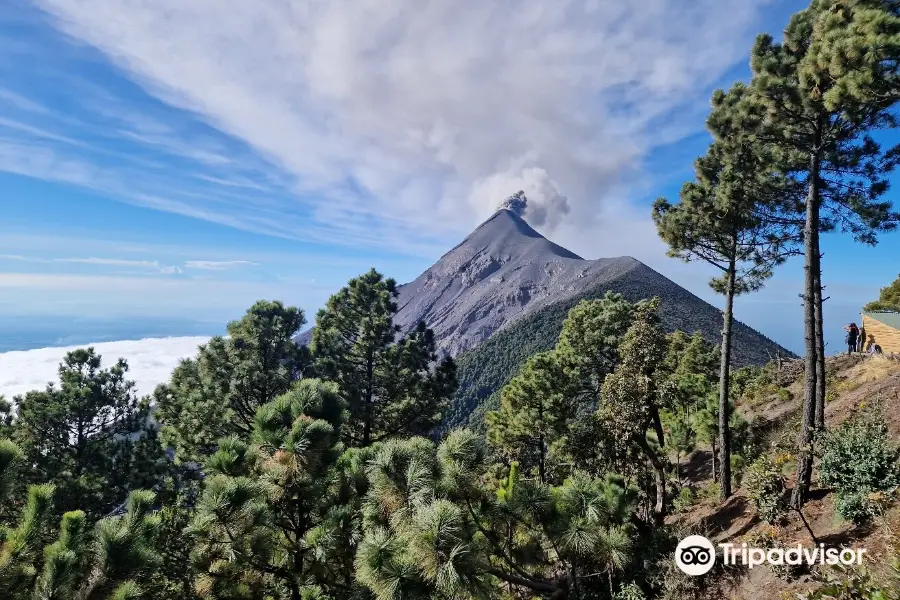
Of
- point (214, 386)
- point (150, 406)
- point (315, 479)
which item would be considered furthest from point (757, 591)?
point (150, 406)

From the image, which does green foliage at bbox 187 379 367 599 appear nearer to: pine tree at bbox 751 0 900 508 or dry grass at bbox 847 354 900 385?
pine tree at bbox 751 0 900 508

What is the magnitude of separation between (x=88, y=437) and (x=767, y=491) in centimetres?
2266

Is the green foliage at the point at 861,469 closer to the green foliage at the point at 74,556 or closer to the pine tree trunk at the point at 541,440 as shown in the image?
the green foliage at the point at 74,556

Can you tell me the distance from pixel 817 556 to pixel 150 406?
934 inches

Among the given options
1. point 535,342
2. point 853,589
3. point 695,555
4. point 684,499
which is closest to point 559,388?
point 684,499

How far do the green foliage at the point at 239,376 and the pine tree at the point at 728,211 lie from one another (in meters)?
14.6

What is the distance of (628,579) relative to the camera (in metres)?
8.03

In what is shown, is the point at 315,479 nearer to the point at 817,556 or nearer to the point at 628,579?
the point at 628,579

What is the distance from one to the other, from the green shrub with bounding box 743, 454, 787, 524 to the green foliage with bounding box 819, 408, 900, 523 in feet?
2.87

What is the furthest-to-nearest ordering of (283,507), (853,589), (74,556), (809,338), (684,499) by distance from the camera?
1. (684,499)
2. (809,338)
3. (283,507)
4. (853,589)
5. (74,556)

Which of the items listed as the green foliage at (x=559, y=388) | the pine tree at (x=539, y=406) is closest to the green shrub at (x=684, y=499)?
the green foliage at (x=559, y=388)

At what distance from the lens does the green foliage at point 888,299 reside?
36481 mm

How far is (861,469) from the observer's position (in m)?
7.54

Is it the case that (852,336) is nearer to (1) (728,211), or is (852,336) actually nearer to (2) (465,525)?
(1) (728,211)
